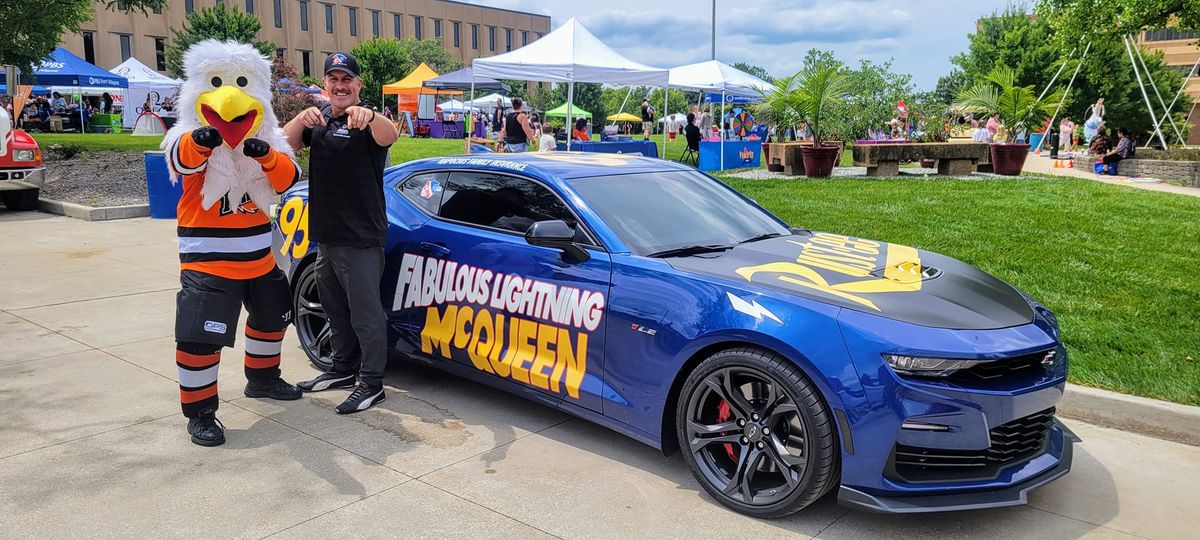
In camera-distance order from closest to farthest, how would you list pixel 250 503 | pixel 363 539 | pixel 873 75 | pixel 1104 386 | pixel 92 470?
pixel 363 539
pixel 250 503
pixel 92 470
pixel 1104 386
pixel 873 75

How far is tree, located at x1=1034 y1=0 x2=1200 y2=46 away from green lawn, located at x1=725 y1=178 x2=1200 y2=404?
7.52 feet

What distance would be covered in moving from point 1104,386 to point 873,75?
1338 cm

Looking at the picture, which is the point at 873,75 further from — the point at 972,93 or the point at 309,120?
the point at 309,120

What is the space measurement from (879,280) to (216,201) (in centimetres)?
315

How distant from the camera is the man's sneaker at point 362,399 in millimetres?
4586

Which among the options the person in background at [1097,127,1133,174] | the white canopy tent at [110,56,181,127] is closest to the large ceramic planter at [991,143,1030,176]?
the person in background at [1097,127,1133,174]

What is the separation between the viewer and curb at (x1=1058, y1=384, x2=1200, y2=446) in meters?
4.49

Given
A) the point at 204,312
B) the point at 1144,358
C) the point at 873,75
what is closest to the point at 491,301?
the point at 204,312

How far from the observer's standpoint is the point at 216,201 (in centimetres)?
417

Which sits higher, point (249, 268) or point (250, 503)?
point (249, 268)

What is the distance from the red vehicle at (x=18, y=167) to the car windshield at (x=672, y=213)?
10.7 m

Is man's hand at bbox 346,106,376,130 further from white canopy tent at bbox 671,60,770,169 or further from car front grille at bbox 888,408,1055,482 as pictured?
white canopy tent at bbox 671,60,770,169

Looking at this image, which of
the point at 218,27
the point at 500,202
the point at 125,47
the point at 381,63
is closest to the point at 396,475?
the point at 500,202

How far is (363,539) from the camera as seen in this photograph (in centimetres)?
325
